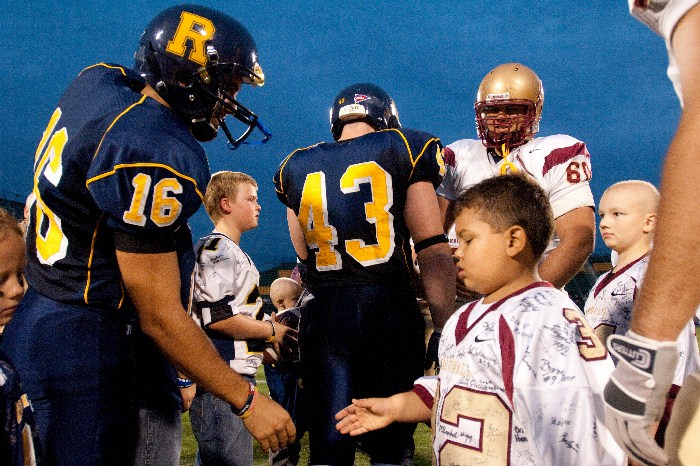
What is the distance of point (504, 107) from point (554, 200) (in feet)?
2.16

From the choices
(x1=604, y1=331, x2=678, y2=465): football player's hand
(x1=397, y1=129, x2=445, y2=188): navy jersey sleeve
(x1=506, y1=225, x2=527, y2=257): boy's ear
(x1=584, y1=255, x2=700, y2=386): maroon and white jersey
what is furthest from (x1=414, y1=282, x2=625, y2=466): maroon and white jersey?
(x1=584, y1=255, x2=700, y2=386): maroon and white jersey

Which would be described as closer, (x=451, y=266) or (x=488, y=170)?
(x=451, y=266)

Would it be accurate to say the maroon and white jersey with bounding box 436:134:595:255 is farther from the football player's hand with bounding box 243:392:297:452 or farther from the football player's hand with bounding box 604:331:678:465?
the football player's hand with bounding box 604:331:678:465

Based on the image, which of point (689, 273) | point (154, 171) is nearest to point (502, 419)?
point (689, 273)

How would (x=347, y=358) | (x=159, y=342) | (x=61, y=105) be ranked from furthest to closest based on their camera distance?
(x=347, y=358)
(x=61, y=105)
(x=159, y=342)

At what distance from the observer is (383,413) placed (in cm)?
213

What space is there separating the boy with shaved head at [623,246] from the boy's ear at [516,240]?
6.14ft

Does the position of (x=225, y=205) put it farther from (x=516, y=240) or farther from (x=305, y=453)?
(x=305, y=453)

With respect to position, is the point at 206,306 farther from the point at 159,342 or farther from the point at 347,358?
the point at 159,342

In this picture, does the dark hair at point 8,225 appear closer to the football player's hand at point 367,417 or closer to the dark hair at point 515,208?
the football player's hand at point 367,417

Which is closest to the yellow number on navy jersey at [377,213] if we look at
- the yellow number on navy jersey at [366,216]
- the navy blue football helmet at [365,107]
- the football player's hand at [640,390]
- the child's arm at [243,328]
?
the yellow number on navy jersey at [366,216]

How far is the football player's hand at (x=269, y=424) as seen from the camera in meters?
2.02

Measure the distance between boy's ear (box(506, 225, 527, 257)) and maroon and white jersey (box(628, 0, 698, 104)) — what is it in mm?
731

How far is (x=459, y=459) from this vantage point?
1.81 m
